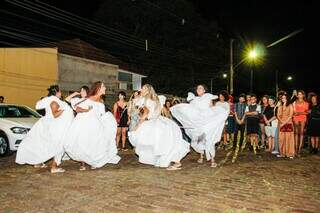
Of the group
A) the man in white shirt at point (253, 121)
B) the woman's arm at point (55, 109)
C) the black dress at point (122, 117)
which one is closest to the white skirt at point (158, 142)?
the woman's arm at point (55, 109)

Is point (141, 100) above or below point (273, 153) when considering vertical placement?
above

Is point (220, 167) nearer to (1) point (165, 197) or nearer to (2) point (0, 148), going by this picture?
(1) point (165, 197)

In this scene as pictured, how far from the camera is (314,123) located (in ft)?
42.4

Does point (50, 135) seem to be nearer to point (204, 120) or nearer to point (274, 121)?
point (204, 120)

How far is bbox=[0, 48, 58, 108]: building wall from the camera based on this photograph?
28.9 metres

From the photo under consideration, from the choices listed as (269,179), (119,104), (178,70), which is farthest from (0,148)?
(178,70)

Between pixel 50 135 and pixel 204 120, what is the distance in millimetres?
3808

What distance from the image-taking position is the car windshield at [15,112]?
13013mm

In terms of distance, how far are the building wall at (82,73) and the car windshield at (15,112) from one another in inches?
718

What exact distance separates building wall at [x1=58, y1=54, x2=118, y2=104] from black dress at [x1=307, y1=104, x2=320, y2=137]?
69.1ft

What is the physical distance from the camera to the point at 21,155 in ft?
30.6

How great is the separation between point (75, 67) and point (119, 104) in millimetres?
22528

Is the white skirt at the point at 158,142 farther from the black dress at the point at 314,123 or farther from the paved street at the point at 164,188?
the black dress at the point at 314,123

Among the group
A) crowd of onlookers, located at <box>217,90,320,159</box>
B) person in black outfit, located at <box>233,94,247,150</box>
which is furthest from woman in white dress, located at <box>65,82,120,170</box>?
person in black outfit, located at <box>233,94,247,150</box>
